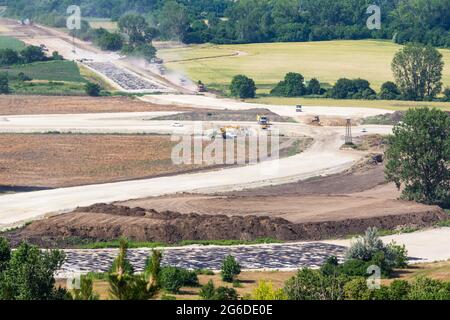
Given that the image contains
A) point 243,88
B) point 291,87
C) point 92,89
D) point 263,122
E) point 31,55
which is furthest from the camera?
point 31,55

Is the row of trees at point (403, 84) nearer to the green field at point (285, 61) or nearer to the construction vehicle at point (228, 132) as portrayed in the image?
the green field at point (285, 61)

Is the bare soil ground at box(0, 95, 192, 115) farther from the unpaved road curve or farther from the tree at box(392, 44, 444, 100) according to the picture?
the tree at box(392, 44, 444, 100)

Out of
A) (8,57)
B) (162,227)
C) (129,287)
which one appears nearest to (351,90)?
(8,57)

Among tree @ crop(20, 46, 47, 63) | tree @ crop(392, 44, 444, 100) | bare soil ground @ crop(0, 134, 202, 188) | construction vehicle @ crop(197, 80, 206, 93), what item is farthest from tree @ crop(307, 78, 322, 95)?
tree @ crop(20, 46, 47, 63)

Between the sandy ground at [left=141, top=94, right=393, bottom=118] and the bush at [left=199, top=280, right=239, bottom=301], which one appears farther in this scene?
the sandy ground at [left=141, top=94, right=393, bottom=118]

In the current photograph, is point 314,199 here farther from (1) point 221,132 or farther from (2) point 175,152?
(1) point 221,132

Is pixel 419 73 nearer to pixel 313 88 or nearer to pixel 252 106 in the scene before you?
pixel 313 88
